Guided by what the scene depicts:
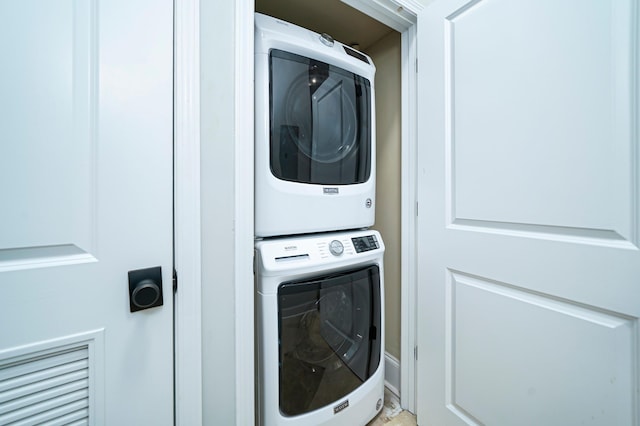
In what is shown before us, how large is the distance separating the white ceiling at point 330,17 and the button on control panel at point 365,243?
4.01 feet

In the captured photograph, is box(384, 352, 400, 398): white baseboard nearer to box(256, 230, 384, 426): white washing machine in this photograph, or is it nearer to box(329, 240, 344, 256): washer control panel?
box(256, 230, 384, 426): white washing machine

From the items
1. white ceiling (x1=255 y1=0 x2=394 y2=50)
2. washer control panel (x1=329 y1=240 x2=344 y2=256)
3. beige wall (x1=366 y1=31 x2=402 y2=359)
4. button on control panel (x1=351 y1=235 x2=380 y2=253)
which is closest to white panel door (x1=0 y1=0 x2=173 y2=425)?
washer control panel (x1=329 y1=240 x2=344 y2=256)

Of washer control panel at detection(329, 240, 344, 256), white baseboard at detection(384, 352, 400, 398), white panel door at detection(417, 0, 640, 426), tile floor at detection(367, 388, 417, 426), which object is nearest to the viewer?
white panel door at detection(417, 0, 640, 426)

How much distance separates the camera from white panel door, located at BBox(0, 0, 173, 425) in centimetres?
51

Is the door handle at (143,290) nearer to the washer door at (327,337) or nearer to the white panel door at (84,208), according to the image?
the white panel door at (84,208)

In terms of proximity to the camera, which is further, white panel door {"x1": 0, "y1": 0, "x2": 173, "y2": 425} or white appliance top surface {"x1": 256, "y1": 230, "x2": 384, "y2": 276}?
white appliance top surface {"x1": 256, "y1": 230, "x2": 384, "y2": 276}

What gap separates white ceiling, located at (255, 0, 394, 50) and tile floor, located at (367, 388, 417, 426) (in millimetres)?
2193

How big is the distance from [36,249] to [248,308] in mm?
536

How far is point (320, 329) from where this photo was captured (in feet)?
3.29

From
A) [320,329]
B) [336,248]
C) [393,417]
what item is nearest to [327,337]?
[320,329]

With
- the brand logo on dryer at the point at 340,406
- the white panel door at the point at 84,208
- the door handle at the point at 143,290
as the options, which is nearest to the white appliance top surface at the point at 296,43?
the white panel door at the point at 84,208

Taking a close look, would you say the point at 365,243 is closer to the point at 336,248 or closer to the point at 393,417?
the point at 336,248

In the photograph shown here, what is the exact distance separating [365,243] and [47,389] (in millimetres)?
1059

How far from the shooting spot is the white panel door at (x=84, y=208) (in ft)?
1.66
